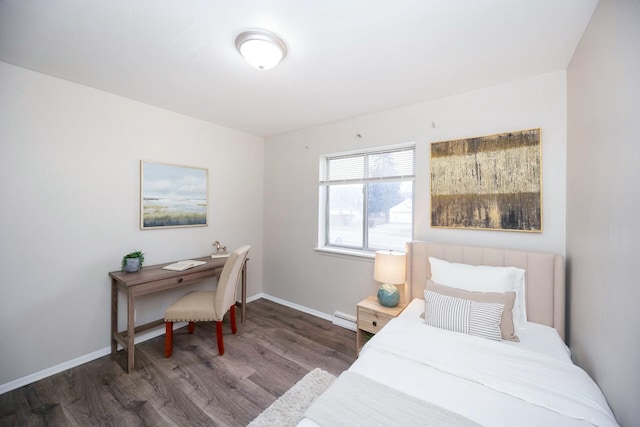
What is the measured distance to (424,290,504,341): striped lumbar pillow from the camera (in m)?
1.58

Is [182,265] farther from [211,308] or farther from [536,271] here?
[536,271]

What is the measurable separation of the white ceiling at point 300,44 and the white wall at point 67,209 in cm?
27

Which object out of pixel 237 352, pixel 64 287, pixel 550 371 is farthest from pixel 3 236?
pixel 550 371

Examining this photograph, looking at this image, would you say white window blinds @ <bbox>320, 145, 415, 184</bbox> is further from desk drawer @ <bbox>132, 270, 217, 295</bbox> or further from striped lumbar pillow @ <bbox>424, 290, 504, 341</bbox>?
desk drawer @ <bbox>132, 270, 217, 295</bbox>

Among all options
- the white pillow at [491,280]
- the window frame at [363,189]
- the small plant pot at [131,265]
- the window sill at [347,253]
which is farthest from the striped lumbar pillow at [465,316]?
the small plant pot at [131,265]

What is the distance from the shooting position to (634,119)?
998 mm

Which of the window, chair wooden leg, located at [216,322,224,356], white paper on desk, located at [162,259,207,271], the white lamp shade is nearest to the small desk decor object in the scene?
white paper on desk, located at [162,259,207,271]

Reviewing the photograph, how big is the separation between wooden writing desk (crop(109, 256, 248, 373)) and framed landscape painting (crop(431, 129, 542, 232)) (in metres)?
2.48

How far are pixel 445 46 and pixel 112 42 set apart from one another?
222 cm

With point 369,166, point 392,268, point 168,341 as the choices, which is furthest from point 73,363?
point 369,166

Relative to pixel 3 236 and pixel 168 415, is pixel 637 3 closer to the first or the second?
pixel 168 415

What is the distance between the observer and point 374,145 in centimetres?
284

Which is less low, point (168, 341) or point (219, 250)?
point (219, 250)

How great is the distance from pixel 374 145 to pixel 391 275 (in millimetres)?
1441
